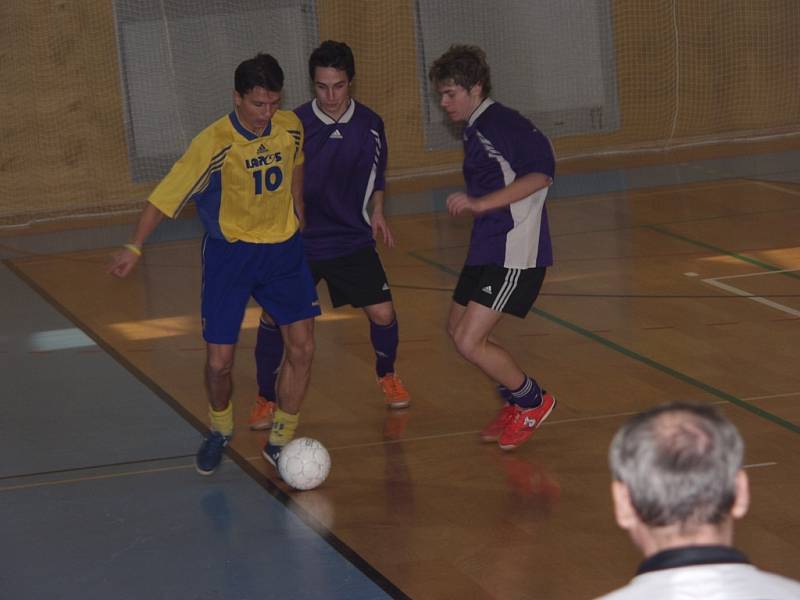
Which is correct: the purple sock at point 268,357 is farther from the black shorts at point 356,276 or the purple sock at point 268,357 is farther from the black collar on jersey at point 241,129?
the black collar on jersey at point 241,129

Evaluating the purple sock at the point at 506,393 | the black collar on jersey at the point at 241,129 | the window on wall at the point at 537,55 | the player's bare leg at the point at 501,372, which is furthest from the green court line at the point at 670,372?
the window on wall at the point at 537,55

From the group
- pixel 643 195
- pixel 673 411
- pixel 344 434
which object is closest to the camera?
pixel 673 411

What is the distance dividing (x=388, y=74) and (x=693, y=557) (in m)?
12.5

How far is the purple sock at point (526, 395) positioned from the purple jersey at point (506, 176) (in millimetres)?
523

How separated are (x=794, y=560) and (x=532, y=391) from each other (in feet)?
5.21

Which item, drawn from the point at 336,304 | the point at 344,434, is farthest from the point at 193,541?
the point at 336,304

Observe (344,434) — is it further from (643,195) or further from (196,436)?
(643,195)

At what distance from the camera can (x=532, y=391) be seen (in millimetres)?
5688

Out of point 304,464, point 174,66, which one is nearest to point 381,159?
point 304,464

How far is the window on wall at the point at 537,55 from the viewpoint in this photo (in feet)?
46.1

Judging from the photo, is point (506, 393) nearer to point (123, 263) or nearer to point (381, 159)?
point (381, 159)

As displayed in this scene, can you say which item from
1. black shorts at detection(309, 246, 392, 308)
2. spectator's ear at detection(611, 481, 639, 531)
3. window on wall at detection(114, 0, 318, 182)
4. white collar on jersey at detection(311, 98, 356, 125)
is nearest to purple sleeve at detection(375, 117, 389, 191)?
white collar on jersey at detection(311, 98, 356, 125)

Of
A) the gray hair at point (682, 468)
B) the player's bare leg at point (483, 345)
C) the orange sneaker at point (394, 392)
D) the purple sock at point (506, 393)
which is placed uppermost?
the gray hair at point (682, 468)

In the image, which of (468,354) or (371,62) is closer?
(468,354)
